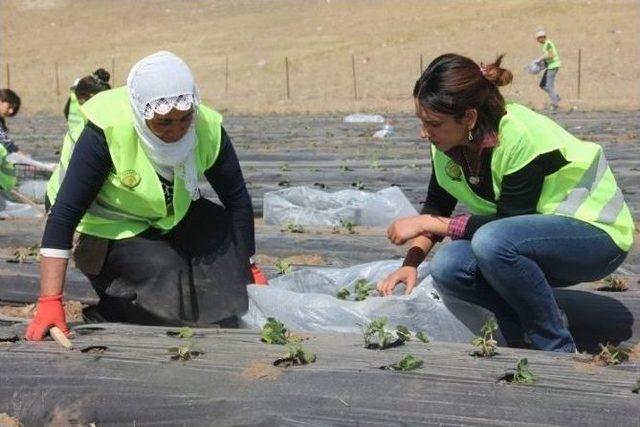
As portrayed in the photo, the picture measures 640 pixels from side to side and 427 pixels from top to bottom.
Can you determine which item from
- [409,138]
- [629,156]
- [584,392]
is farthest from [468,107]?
[409,138]

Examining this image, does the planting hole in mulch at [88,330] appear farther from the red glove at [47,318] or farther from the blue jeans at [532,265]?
the blue jeans at [532,265]

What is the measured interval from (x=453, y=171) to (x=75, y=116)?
18.3 feet

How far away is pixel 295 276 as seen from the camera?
12.5 feet

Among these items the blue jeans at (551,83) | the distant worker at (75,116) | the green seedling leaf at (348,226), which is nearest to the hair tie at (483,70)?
the distant worker at (75,116)

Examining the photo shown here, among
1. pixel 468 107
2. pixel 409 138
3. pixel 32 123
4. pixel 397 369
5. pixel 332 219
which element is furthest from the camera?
pixel 32 123

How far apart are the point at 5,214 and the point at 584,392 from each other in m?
4.85

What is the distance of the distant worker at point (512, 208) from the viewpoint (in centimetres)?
307

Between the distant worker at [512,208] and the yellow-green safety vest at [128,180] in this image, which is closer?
the distant worker at [512,208]

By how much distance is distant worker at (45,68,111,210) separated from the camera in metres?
3.66

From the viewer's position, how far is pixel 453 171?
332 cm

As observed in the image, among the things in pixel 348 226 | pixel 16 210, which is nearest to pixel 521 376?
pixel 348 226

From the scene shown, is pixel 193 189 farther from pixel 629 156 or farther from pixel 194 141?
pixel 629 156

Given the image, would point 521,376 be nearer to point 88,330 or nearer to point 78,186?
point 88,330

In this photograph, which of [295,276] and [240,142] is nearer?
[295,276]
